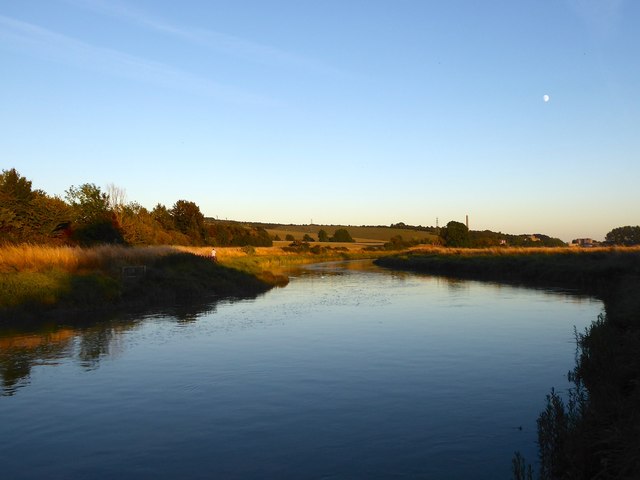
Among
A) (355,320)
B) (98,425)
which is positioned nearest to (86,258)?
(355,320)

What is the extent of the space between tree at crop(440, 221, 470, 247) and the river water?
79055mm

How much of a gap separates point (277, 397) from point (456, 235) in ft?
304

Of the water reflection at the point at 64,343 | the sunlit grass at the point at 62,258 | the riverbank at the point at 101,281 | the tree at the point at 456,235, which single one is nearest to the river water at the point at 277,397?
the water reflection at the point at 64,343

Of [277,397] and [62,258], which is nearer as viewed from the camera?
[277,397]

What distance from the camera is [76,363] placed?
45.3 feet

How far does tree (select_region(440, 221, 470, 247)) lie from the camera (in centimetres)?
9894

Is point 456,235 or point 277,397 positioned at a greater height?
point 456,235

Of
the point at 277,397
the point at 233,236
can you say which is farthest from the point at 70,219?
the point at 233,236

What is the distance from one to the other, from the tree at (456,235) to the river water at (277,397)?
79.1m

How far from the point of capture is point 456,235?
327ft

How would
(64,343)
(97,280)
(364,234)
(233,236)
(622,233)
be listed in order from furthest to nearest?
(364,234), (622,233), (233,236), (97,280), (64,343)

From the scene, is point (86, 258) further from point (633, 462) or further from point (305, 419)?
point (633, 462)

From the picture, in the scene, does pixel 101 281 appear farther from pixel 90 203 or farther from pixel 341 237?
pixel 341 237

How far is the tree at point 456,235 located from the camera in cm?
9894
